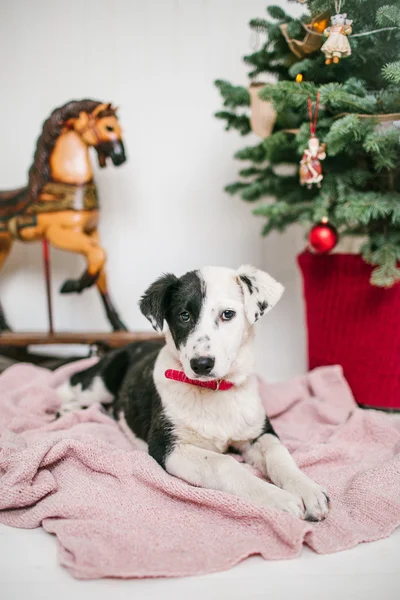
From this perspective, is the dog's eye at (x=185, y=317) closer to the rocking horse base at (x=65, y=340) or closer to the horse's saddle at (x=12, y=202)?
the rocking horse base at (x=65, y=340)

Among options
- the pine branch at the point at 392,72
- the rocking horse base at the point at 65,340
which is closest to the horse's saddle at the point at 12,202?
the rocking horse base at the point at 65,340

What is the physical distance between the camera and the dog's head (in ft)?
5.98

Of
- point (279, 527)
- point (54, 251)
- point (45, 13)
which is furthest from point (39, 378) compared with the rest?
point (45, 13)

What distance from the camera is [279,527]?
1558mm

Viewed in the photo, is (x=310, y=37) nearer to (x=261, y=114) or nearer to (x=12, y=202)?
(x=261, y=114)

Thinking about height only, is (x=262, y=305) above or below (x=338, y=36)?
below

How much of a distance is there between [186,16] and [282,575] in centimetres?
370

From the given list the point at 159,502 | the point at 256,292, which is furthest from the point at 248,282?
the point at 159,502

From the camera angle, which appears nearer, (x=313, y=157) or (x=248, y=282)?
(x=248, y=282)

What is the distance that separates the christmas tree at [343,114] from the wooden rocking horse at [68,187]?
82cm

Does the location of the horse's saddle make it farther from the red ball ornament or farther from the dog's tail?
the red ball ornament

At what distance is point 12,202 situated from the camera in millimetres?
3396

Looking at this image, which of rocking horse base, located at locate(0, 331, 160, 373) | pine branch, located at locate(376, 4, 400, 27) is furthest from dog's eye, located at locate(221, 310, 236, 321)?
rocking horse base, located at locate(0, 331, 160, 373)

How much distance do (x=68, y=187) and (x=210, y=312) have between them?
1.77m
